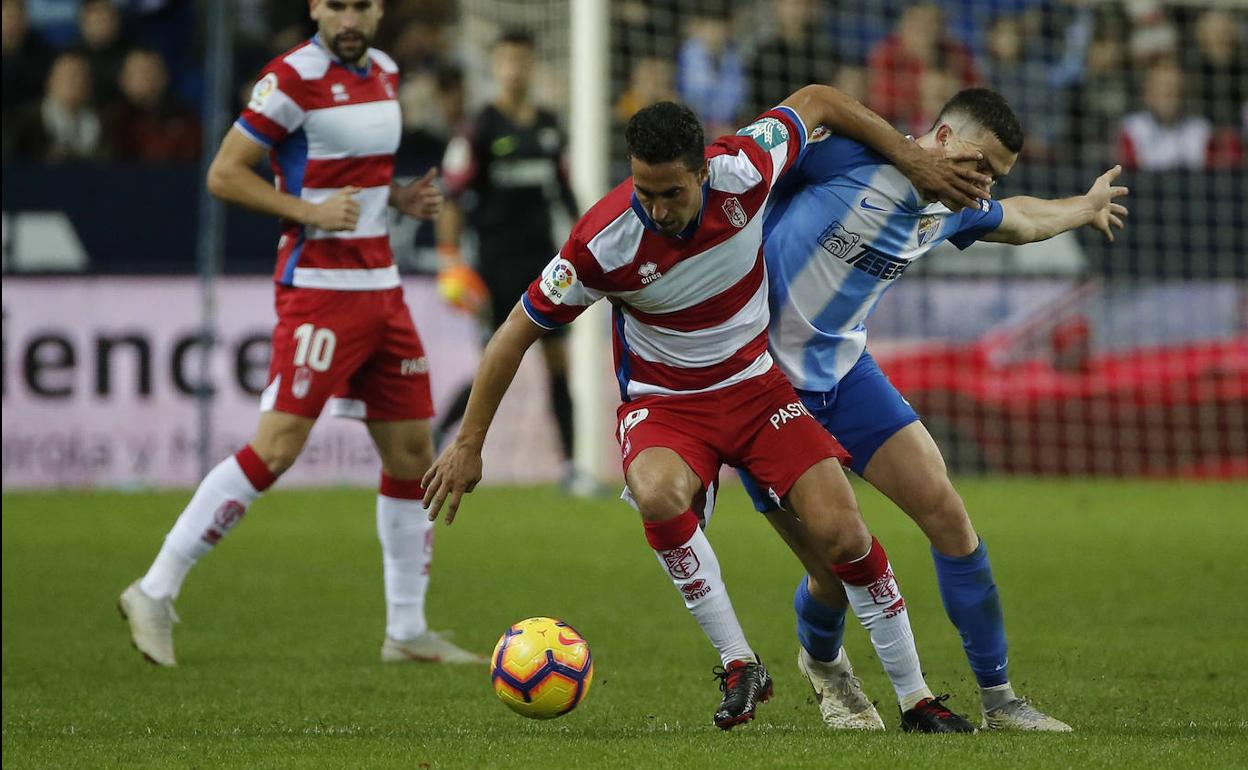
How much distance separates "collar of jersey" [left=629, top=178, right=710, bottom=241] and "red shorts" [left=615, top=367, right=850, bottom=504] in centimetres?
49

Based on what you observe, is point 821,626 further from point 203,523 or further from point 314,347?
point 203,523

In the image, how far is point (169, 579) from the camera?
22.2 ft

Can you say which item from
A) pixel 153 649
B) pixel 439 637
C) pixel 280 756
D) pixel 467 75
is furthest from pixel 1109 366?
pixel 280 756

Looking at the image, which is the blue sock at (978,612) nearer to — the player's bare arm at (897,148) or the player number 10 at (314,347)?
the player's bare arm at (897,148)

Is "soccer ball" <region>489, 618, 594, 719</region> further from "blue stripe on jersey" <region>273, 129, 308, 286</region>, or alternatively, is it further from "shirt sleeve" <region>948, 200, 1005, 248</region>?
"blue stripe on jersey" <region>273, 129, 308, 286</region>

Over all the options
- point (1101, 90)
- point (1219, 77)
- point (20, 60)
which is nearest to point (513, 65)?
point (20, 60)

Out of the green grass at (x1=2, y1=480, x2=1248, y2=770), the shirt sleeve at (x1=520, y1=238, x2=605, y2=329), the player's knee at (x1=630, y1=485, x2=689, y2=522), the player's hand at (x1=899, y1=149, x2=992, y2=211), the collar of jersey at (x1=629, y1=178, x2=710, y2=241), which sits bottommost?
the green grass at (x1=2, y1=480, x2=1248, y2=770)

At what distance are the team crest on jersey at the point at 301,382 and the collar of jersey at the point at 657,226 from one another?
2118mm

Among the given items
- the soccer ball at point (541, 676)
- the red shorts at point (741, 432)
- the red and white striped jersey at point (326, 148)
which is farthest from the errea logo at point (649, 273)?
the red and white striped jersey at point (326, 148)

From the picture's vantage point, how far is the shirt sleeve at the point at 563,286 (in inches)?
201

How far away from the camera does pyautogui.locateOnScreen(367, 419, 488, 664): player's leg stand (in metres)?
6.92

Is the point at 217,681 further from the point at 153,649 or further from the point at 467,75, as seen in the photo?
the point at 467,75

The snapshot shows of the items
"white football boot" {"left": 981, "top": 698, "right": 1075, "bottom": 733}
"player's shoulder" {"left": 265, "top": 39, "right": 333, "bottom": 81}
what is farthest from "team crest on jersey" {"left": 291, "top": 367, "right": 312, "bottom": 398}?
"white football boot" {"left": 981, "top": 698, "right": 1075, "bottom": 733}

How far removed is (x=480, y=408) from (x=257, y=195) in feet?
6.59
